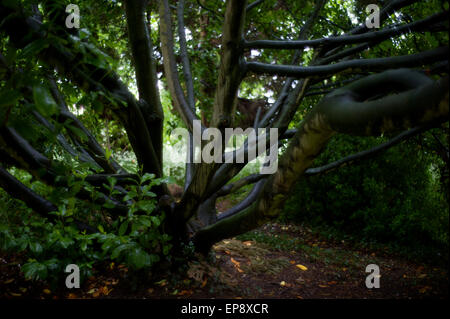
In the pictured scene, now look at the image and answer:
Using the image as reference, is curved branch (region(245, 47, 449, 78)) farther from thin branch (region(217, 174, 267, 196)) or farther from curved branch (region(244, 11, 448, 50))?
thin branch (region(217, 174, 267, 196))

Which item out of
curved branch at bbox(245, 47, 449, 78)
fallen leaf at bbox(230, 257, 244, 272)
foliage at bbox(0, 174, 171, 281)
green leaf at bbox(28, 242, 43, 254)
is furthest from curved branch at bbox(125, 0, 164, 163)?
fallen leaf at bbox(230, 257, 244, 272)

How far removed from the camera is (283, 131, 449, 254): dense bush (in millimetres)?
5211

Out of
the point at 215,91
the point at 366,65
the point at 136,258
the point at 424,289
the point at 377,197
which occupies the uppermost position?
the point at 215,91

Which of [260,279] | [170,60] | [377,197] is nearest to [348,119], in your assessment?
[260,279]

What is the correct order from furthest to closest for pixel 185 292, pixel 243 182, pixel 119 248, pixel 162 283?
pixel 243 182
pixel 162 283
pixel 185 292
pixel 119 248

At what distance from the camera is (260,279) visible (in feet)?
11.5

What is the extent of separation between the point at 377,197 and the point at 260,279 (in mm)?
3075

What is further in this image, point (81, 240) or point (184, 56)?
point (184, 56)

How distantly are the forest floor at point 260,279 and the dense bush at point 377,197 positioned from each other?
66 cm

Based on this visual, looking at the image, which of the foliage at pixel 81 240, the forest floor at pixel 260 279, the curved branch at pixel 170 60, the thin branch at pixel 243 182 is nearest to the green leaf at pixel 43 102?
the foliage at pixel 81 240

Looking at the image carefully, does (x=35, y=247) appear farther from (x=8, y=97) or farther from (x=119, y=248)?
(x=8, y=97)
